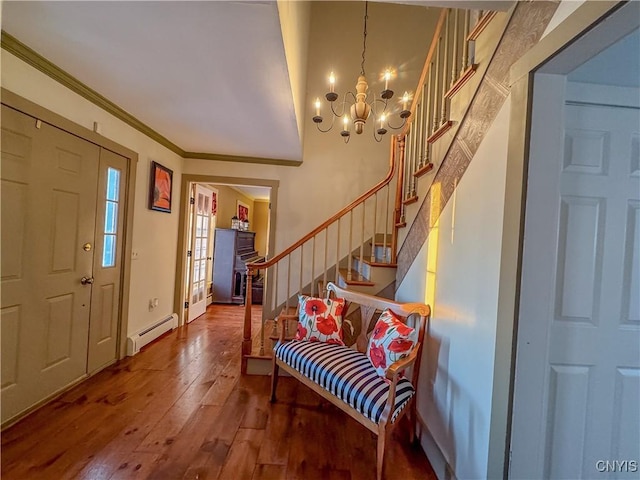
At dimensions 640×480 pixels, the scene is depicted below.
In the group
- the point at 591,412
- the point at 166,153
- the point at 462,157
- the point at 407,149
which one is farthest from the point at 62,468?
the point at 407,149

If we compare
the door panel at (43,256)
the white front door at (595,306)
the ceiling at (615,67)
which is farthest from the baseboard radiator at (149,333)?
the ceiling at (615,67)

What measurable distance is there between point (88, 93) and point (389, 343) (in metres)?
2.81

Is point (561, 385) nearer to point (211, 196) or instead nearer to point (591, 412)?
point (591, 412)

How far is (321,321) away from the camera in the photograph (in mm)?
2357

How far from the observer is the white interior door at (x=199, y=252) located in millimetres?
4273

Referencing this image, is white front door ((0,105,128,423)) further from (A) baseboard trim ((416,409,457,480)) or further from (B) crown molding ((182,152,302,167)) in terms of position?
(A) baseboard trim ((416,409,457,480))

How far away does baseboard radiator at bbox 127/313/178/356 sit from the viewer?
3006mm

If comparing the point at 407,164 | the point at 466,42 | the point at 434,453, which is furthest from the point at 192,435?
the point at 466,42

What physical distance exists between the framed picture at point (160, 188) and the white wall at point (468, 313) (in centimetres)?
294

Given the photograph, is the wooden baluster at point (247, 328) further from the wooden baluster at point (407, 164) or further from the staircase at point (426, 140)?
the wooden baluster at point (407, 164)

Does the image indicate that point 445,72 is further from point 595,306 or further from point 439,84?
point 595,306

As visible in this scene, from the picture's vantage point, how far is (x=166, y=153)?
3.55 metres

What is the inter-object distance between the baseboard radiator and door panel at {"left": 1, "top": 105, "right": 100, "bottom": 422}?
549 millimetres

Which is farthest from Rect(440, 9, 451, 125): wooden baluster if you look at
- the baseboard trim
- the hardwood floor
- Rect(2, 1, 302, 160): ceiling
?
the hardwood floor
